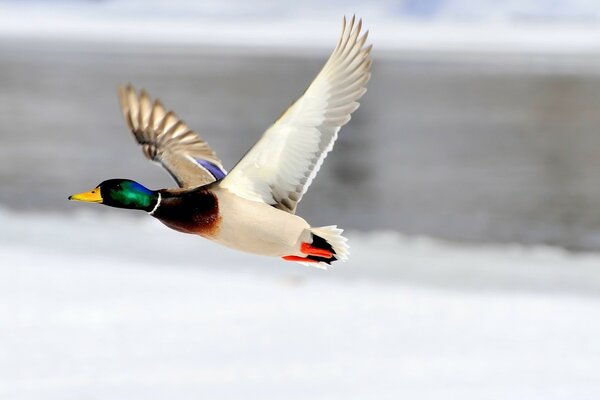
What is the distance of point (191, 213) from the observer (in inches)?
44.5

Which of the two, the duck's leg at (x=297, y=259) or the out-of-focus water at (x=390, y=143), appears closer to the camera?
the duck's leg at (x=297, y=259)

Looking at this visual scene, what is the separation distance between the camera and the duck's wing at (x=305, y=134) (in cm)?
115

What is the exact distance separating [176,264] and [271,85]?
2290 centimetres

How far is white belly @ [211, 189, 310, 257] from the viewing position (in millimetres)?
1141

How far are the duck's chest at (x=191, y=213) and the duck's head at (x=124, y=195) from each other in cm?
3

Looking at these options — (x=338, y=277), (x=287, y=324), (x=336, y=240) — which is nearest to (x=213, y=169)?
(x=336, y=240)

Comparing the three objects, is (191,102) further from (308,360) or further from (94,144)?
(308,360)

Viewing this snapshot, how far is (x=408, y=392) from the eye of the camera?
4.86m

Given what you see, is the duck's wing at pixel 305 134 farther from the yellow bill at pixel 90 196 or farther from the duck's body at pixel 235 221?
the yellow bill at pixel 90 196

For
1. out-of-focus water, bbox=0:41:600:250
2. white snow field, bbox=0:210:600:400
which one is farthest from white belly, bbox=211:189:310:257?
white snow field, bbox=0:210:600:400

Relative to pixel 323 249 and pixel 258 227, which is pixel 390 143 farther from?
pixel 258 227

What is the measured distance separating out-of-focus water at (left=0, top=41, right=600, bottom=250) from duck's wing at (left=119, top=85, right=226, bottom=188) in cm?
278

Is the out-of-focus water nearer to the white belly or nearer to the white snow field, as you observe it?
the white snow field

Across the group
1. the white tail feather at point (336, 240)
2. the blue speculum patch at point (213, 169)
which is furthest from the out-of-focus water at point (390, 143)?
the white tail feather at point (336, 240)
